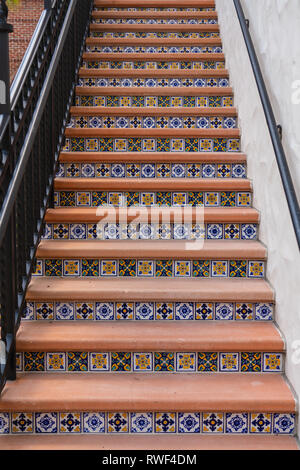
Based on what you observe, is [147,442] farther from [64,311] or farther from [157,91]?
[157,91]

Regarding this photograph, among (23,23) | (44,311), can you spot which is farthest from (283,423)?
(23,23)

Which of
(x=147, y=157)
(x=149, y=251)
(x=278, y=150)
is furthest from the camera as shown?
(x=147, y=157)

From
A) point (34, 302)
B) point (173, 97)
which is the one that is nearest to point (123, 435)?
point (34, 302)

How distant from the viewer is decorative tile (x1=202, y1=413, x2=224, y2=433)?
1.89 m

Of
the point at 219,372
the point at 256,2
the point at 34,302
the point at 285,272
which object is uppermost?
the point at 256,2

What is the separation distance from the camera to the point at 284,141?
215 centimetres

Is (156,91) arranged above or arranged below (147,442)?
above

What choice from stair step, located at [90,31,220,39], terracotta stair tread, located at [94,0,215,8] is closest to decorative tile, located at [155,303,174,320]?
stair step, located at [90,31,220,39]

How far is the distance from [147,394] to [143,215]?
3.39ft

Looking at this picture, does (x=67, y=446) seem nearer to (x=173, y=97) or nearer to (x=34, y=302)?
(x=34, y=302)

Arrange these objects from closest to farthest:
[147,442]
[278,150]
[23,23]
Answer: [147,442] → [278,150] → [23,23]
